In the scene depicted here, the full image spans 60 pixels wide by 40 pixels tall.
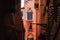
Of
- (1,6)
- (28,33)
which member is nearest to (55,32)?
(1,6)

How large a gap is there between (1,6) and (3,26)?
332 mm

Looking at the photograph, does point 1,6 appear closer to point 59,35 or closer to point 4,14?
point 4,14

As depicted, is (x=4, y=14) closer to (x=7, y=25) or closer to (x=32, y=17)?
(x=7, y=25)

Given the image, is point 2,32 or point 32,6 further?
point 32,6

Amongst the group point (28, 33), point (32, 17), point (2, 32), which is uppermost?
point (2, 32)

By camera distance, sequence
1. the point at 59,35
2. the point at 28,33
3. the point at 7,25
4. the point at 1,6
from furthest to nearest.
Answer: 1. the point at 28,33
2. the point at 59,35
3. the point at 7,25
4. the point at 1,6

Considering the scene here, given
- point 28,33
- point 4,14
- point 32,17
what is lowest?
point 28,33

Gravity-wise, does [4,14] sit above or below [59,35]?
above

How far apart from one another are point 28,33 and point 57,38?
15490 millimetres

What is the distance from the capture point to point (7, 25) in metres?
3.65

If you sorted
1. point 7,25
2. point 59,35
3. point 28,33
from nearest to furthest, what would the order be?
point 7,25 < point 59,35 < point 28,33

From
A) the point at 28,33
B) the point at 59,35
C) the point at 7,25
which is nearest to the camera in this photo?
the point at 7,25

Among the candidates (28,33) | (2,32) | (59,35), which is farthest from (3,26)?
(28,33)

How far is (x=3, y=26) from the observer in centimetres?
344
